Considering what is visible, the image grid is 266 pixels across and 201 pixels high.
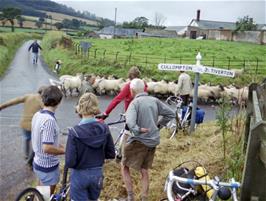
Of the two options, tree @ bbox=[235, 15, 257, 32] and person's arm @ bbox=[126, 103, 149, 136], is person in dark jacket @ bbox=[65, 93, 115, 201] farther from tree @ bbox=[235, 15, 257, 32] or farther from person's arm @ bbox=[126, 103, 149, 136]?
tree @ bbox=[235, 15, 257, 32]

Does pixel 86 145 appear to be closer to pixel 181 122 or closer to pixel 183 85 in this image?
pixel 181 122

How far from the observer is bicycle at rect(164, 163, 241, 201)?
362 cm

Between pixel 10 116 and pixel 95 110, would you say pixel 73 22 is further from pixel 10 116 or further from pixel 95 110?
pixel 95 110

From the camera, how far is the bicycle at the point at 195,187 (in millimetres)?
3621

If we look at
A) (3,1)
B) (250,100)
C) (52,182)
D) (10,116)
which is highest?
(3,1)

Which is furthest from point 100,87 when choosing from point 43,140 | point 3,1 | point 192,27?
point 3,1

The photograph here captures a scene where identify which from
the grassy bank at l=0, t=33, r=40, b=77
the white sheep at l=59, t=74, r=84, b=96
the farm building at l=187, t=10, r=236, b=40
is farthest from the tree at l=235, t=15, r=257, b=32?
the white sheep at l=59, t=74, r=84, b=96

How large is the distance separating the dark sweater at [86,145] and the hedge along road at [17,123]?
2689 mm

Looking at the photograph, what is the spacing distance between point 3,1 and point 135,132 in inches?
6690

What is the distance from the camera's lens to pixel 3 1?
162750 millimetres

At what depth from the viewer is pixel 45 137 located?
16.2 ft

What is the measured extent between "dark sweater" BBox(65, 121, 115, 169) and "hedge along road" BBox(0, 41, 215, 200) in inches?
106

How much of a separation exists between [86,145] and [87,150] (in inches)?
2.7

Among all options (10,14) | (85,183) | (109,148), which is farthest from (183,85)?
(10,14)
